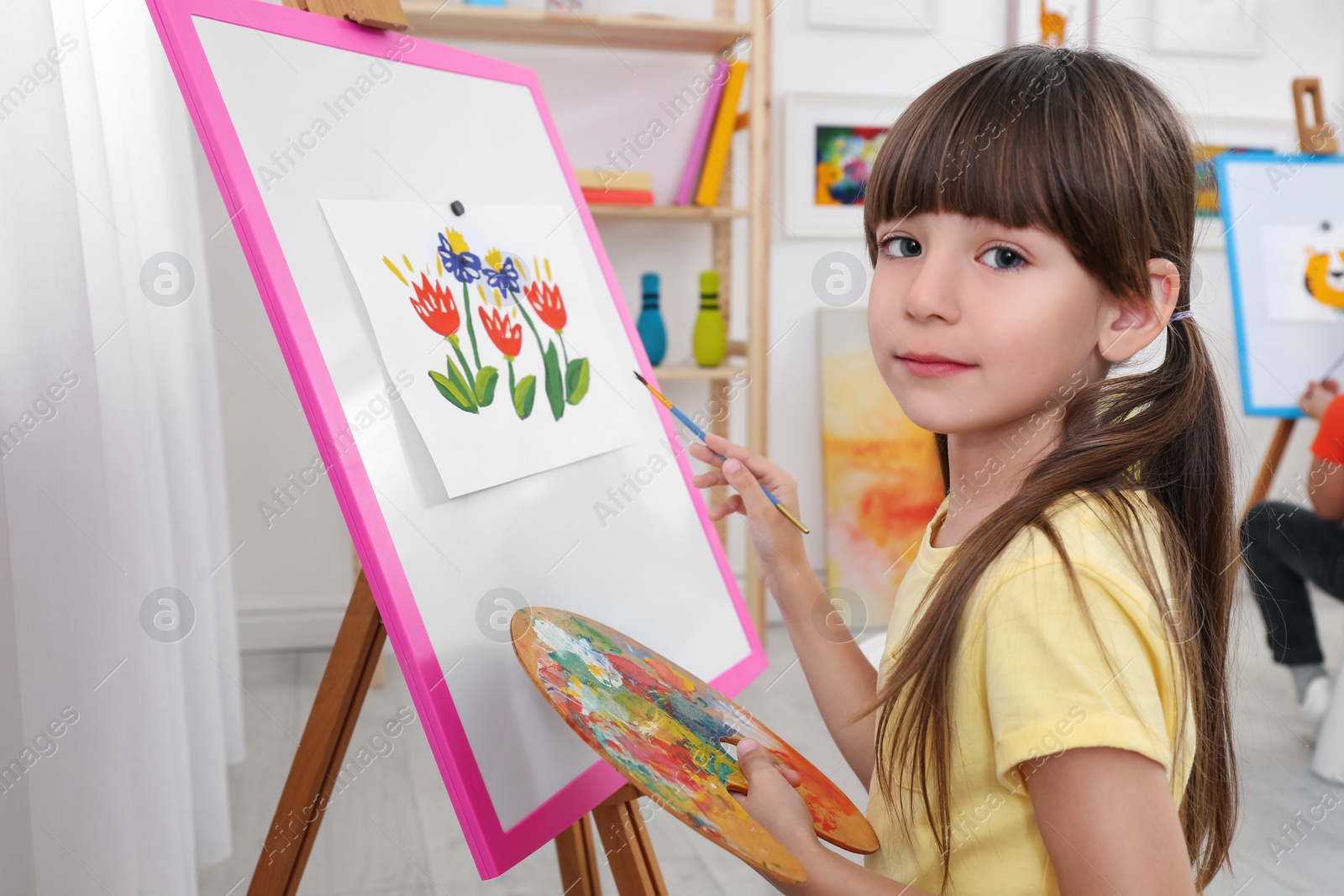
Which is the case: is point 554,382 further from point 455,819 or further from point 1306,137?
point 1306,137

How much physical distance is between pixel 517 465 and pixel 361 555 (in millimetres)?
196

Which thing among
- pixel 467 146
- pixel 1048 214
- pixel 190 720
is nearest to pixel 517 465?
pixel 467 146

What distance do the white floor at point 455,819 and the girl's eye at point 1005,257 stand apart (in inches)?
42.5

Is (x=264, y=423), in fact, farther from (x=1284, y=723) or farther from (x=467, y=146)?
(x=1284, y=723)

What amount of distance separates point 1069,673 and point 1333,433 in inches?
68.9

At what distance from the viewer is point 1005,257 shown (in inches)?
27.2

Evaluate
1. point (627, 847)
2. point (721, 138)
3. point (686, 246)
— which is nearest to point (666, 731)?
point (627, 847)

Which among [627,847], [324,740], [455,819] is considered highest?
[324,740]

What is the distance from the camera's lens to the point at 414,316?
34.4 inches

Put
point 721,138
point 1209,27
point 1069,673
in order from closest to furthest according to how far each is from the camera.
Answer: point 1069,673
point 721,138
point 1209,27

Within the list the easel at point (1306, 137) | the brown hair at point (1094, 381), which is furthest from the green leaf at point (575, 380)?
the easel at point (1306, 137)

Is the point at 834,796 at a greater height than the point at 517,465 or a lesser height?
lesser

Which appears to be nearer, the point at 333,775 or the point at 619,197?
the point at 333,775

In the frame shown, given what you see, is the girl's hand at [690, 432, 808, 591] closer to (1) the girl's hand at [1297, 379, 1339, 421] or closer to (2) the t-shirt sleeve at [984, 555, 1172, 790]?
(2) the t-shirt sleeve at [984, 555, 1172, 790]
